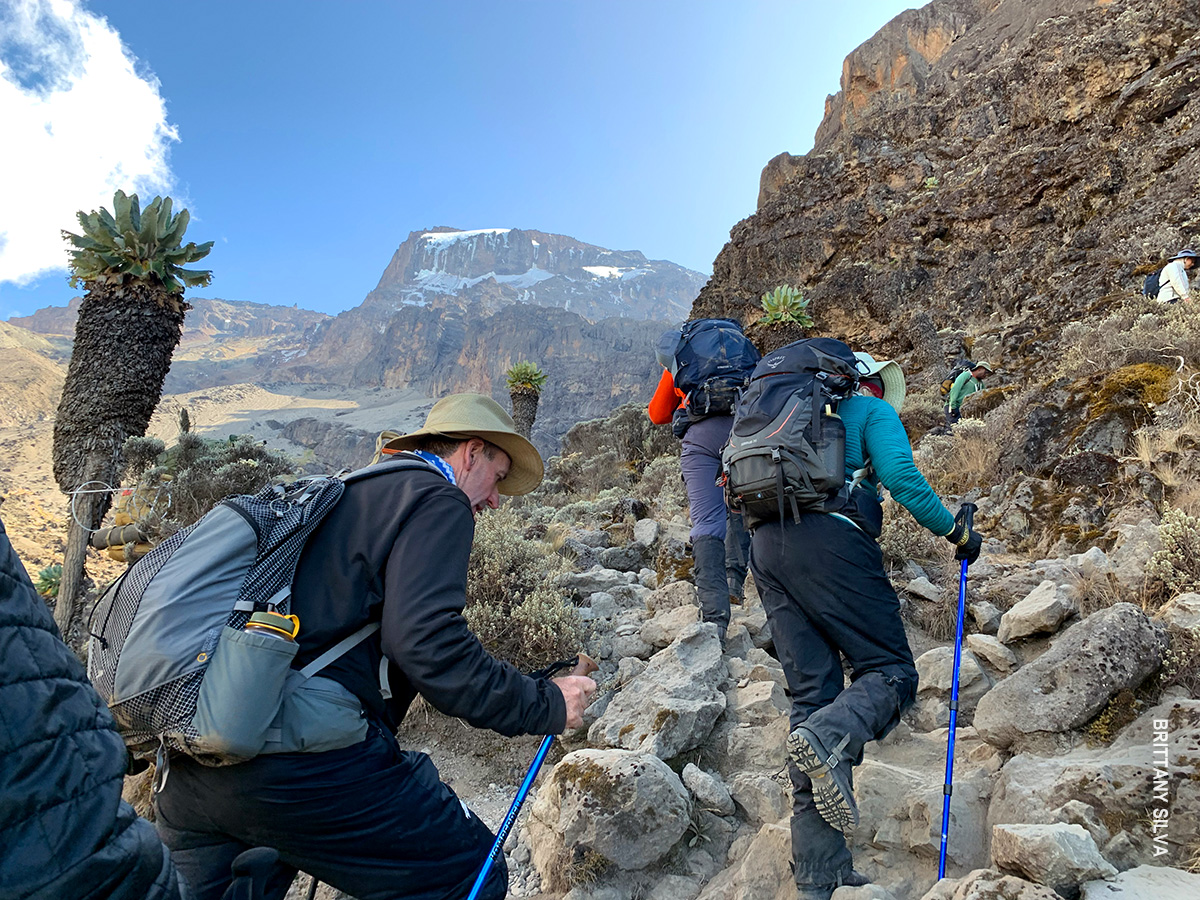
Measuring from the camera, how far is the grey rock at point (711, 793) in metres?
2.67

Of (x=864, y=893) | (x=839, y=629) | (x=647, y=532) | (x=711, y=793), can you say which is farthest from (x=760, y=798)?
(x=647, y=532)

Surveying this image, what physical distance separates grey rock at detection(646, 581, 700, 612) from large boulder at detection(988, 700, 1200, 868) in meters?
2.53

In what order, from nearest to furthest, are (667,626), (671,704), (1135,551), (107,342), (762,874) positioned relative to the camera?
(762,874)
(671,704)
(1135,551)
(667,626)
(107,342)

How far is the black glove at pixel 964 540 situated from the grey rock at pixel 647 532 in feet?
13.4

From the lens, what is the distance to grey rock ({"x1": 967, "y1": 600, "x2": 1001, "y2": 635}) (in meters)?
3.69

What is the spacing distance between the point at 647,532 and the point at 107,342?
7.91 m

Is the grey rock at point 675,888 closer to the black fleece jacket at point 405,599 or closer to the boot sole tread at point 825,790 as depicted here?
the boot sole tread at point 825,790

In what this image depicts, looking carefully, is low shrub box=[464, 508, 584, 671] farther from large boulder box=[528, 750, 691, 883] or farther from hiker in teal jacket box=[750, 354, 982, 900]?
hiker in teal jacket box=[750, 354, 982, 900]

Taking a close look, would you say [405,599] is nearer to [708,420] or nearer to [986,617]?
[708,420]

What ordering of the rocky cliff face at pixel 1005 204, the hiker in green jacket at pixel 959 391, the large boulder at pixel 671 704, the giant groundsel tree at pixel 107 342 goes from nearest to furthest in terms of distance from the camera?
the large boulder at pixel 671 704, the giant groundsel tree at pixel 107 342, the hiker in green jacket at pixel 959 391, the rocky cliff face at pixel 1005 204

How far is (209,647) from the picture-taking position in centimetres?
152

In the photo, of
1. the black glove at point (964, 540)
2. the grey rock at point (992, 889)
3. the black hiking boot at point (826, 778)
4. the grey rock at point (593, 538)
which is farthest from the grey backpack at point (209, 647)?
the grey rock at point (593, 538)

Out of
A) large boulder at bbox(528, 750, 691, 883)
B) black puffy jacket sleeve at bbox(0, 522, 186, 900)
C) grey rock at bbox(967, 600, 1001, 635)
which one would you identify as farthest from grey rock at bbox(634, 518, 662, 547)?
black puffy jacket sleeve at bbox(0, 522, 186, 900)

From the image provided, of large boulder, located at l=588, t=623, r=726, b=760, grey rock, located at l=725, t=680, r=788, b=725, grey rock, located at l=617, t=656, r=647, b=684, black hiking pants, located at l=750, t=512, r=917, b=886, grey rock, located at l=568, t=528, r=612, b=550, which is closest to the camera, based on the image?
black hiking pants, located at l=750, t=512, r=917, b=886
